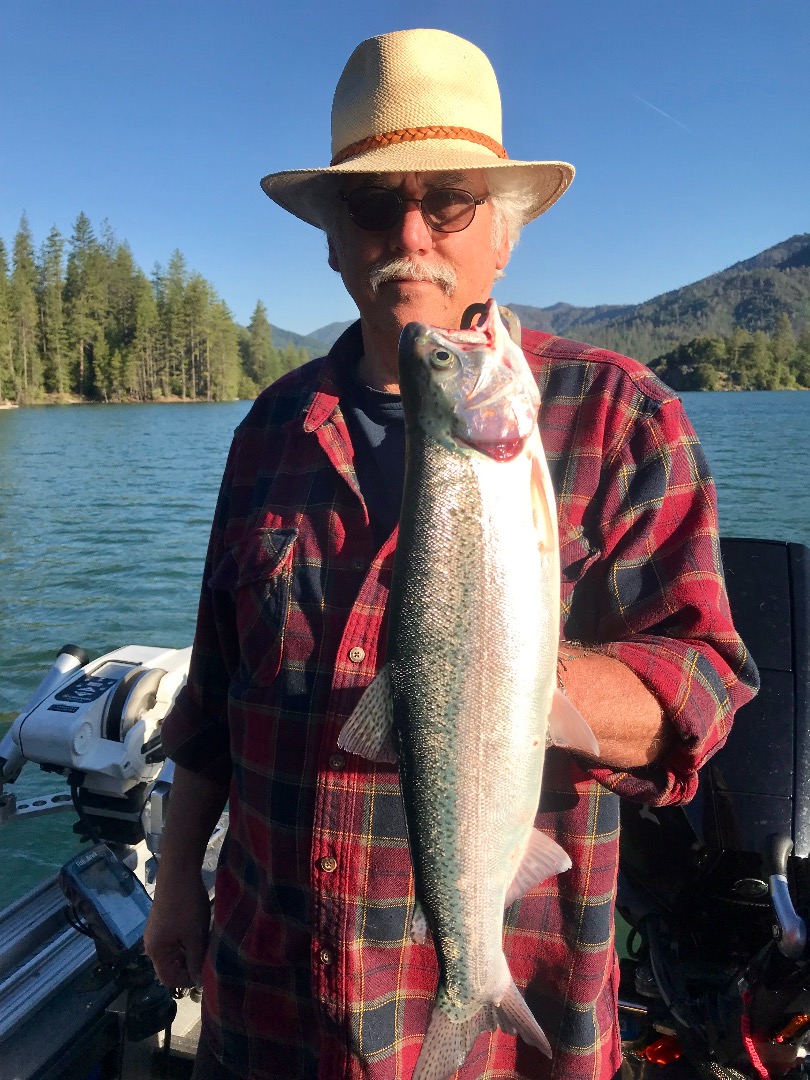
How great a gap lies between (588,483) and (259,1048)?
5.86ft

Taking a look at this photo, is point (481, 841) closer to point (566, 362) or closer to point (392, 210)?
point (566, 362)

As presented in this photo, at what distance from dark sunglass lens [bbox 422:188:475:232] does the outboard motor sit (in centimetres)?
220

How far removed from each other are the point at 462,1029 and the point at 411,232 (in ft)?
6.46

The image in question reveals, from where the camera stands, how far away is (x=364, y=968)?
1.95 m

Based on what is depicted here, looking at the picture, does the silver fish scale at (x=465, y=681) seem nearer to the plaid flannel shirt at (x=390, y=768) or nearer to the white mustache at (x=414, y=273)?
the plaid flannel shirt at (x=390, y=768)

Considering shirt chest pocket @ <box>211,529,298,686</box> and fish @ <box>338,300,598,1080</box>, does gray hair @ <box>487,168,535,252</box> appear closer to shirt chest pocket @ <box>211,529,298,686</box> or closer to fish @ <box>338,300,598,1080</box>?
fish @ <box>338,300,598,1080</box>

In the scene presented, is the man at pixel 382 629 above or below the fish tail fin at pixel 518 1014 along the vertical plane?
above

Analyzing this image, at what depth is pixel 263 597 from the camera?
7.20 feet

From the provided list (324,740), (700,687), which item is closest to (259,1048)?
(324,740)

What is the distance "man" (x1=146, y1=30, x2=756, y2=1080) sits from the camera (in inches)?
72.7

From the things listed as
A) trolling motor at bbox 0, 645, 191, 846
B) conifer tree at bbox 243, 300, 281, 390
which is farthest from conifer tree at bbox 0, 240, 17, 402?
trolling motor at bbox 0, 645, 191, 846

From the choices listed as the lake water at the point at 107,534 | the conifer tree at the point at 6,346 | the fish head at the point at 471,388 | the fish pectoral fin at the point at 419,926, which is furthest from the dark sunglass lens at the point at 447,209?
the conifer tree at the point at 6,346

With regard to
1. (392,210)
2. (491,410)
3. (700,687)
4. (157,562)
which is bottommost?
(157,562)

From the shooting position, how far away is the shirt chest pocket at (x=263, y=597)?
2139 millimetres
